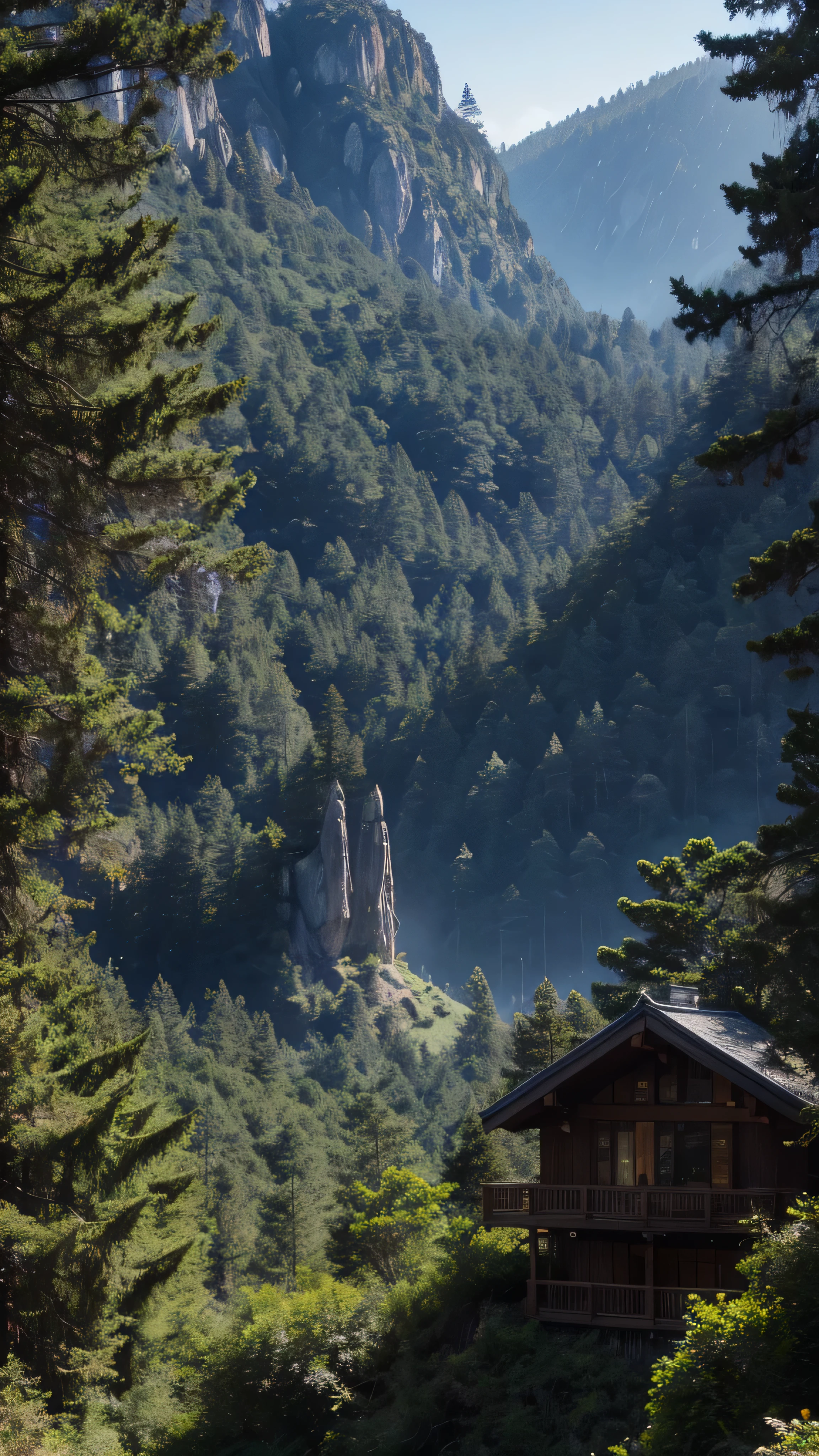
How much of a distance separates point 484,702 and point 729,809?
33.8m

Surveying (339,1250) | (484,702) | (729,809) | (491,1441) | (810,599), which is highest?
(484,702)

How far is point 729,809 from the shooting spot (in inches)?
4668

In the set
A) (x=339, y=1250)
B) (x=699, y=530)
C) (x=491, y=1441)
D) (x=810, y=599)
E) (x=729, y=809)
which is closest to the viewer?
(x=491, y=1441)

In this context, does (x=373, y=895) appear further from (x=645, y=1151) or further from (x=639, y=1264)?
(x=645, y=1151)

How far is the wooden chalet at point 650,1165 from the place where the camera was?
17906 millimetres

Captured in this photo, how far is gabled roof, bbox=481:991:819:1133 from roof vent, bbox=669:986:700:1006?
2.73 meters

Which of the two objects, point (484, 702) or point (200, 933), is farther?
point (484, 702)

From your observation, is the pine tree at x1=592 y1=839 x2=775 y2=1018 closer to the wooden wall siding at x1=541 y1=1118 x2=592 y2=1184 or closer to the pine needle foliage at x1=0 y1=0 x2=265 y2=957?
the wooden wall siding at x1=541 y1=1118 x2=592 y2=1184

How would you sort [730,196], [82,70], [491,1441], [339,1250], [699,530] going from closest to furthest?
[82,70], [730,196], [491,1441], [339,1250], [699,530]

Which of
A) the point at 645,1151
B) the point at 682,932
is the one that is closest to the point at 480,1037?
the point at 682,932

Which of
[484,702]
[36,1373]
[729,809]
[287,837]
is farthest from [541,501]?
[36,1373]

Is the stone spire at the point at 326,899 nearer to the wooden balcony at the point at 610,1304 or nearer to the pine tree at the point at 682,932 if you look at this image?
the pine tree at the point at 682,932

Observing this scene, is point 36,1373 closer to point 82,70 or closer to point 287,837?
point 82,70

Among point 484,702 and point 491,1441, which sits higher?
point 484,702
